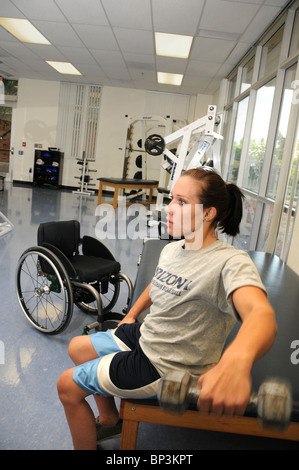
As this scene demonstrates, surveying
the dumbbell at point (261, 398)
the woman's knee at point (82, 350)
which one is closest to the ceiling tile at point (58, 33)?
the woman's knee at point (82, 350)

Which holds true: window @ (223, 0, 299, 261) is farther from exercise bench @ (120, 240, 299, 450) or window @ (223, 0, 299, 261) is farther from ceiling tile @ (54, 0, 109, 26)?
ceiling tile @ (54, 0, 109, 26)

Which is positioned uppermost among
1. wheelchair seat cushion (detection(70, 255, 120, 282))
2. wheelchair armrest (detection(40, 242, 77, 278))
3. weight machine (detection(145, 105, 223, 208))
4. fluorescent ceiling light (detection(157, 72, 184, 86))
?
fluorescent ceiling light (detection(157, 72, 184, 86))

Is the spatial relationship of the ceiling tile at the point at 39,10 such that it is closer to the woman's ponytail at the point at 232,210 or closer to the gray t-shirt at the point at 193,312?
the woman's ponytail at the point at 232,210

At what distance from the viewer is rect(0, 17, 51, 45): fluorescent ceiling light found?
542cm

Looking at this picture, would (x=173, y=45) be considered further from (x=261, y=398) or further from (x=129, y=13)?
(x=261, y=398)

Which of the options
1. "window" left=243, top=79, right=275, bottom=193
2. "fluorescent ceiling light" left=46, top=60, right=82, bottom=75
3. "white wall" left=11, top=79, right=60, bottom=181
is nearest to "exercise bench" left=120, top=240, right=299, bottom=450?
"window" left=243, top=79, right=275, bottom=193

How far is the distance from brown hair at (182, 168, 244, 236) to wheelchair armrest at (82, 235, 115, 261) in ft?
4.82

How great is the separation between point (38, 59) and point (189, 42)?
382 centimetres

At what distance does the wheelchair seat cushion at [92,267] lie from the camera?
89.4 inches

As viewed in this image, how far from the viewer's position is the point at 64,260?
2275 millimetres

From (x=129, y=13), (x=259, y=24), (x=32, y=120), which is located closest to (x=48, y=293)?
(x=129, y=13)

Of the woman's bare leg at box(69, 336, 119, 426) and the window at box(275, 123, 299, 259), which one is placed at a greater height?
the window at box(275, 123, 299, 259)

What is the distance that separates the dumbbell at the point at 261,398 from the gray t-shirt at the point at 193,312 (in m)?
0.40

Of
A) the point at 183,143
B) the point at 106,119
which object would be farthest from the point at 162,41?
the point at 106,119
